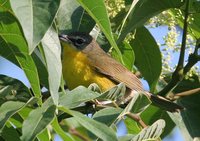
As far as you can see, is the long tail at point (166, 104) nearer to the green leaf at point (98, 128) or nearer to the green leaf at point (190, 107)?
the green leaf at point (190, 107)

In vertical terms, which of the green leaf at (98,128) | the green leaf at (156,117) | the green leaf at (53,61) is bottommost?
the green leaf at (156,117)

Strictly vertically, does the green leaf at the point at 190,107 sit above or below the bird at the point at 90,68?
above

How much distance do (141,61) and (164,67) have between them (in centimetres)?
22

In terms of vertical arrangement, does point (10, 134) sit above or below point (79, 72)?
above

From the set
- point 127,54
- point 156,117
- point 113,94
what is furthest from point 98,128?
point 156,117

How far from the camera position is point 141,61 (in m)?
3.30

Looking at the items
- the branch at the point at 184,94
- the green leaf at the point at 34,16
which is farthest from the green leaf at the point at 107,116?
the branch at the point at 184,94

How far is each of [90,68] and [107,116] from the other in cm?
260

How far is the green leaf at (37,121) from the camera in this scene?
5.49ft

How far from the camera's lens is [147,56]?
322 cm

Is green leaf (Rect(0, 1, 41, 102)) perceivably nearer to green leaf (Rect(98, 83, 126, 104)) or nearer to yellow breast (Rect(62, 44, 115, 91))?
green leaf (Rect(98, 83, 126, 104))

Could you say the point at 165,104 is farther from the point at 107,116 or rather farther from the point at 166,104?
the point at 107,116

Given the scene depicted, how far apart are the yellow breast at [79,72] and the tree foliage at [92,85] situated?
0.80m

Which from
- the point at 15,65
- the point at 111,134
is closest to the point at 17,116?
the point at 15,65
